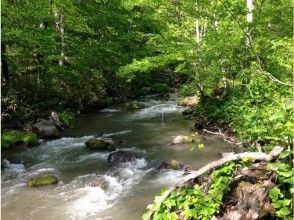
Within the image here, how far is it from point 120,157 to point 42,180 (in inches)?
118

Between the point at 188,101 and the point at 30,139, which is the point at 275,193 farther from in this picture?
the point at 188,101

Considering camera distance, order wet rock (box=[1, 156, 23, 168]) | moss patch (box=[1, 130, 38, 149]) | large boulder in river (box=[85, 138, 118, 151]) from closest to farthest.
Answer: wet rock (box=[1, 156, 23, 168])
large boulder in river (box=[85, 138, 118, 151])
moss patch (box=[1, 130, 38, 149])

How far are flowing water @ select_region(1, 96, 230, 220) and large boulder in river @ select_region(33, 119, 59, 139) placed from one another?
0.54 metres

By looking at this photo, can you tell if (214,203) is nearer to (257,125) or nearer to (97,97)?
(257,125)

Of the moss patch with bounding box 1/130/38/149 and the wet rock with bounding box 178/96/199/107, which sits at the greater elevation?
the wet rock with bounding box 178/96/199/107

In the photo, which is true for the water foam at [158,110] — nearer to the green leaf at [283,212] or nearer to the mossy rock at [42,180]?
the mossy rock at [42,180]

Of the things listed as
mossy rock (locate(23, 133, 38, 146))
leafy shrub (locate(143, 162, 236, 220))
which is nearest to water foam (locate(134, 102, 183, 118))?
mossy rock (locate(23, 133, 38, 146))

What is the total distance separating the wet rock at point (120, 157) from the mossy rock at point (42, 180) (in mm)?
2298

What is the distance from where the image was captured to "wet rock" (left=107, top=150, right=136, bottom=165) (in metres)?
13.8

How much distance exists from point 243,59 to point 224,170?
32.0 ft

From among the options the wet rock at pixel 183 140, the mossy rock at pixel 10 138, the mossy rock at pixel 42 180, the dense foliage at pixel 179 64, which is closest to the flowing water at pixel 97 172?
the mossy rock at pixel 42 180

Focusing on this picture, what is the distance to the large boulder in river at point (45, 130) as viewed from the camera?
17.9 metres

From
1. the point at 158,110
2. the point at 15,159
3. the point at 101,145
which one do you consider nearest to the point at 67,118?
the point at 101,145

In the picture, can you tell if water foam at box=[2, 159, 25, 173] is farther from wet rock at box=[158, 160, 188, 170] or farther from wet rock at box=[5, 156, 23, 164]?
wet rock at box=[158, 160, 188, 170]
